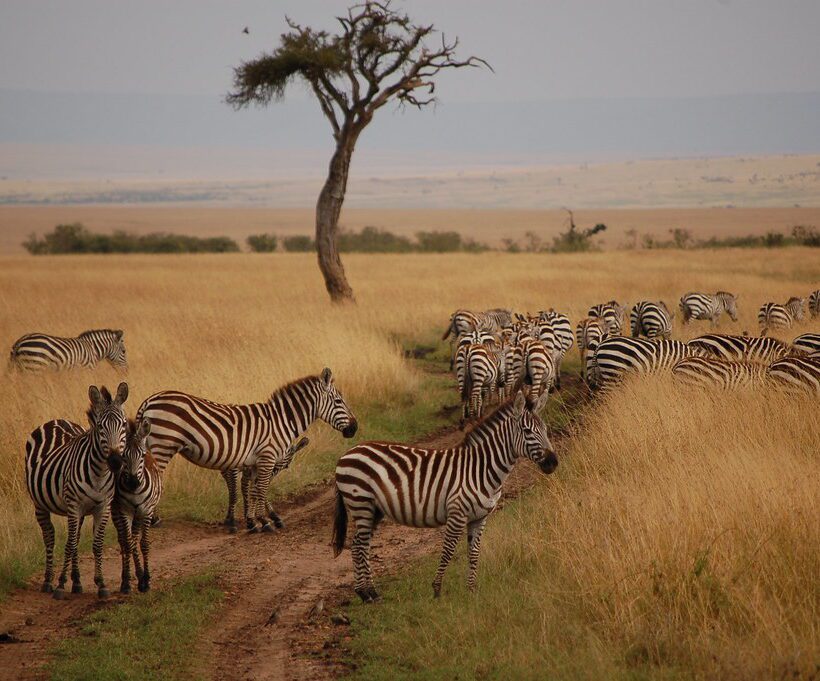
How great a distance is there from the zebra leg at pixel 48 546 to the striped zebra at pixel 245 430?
146cm

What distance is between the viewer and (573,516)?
8.34 m

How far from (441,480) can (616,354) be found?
7.68m

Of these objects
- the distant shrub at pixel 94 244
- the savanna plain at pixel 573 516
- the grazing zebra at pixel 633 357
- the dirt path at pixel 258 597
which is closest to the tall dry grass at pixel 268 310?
the savanna plain at pixel 573 516

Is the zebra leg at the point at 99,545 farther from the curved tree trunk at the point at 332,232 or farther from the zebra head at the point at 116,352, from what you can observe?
the curved tree trunk at the point at 332,232

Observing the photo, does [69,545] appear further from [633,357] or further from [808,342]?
[808,342]

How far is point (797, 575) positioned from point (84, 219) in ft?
414

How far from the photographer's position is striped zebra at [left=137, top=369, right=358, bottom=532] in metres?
9.80

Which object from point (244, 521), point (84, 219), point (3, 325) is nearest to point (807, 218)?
point (84, 219)

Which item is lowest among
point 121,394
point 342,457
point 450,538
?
point 450,538

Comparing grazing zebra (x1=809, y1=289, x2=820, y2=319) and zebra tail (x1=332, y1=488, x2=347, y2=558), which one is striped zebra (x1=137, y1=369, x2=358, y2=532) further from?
grazing zebra (x1=809, y1=289, x2=820, y2=319)

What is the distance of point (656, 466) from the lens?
976cm

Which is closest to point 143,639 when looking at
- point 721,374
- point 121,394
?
point 121,394

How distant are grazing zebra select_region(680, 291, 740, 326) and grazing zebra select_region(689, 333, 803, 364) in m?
7.98

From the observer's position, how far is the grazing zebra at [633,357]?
571 inches
